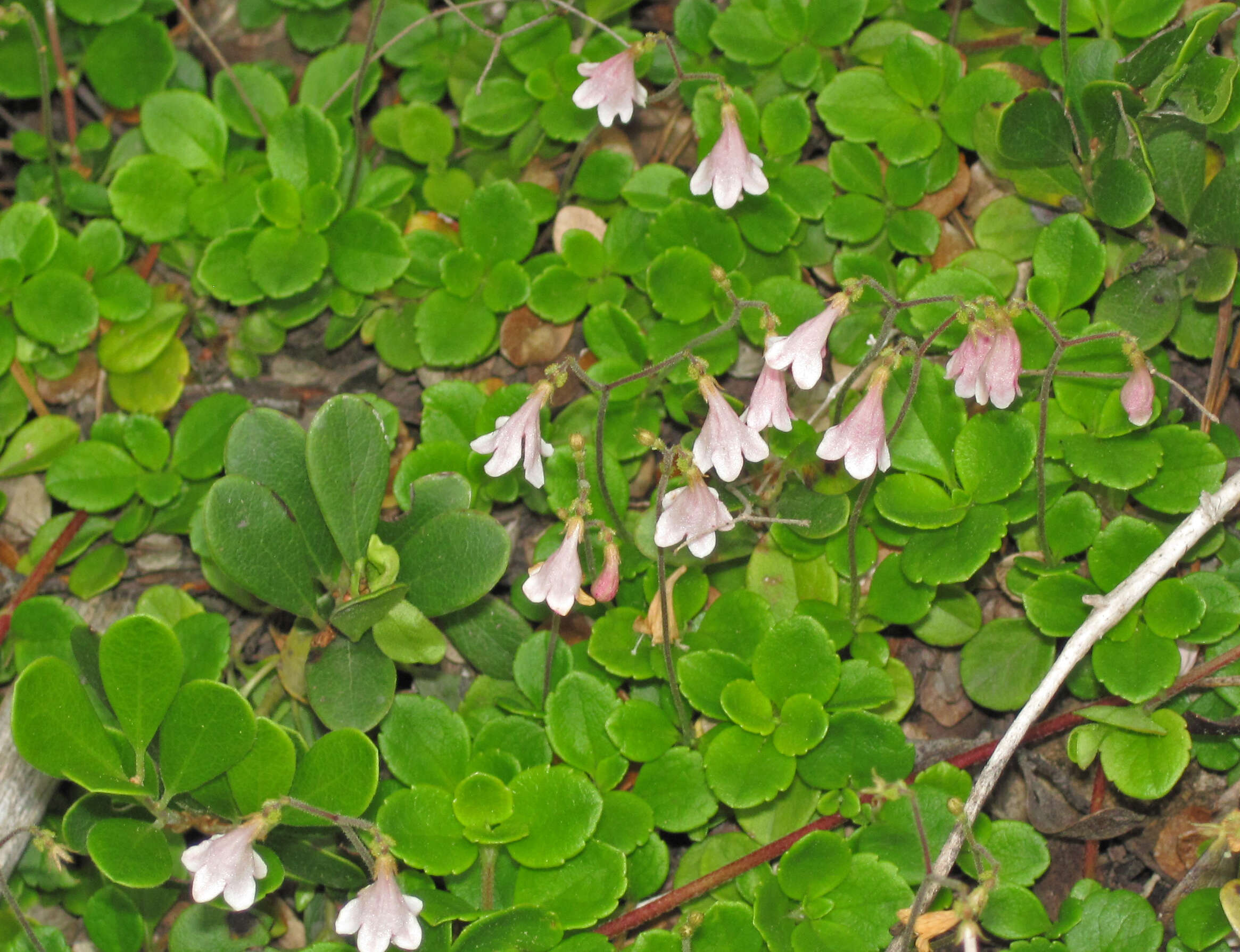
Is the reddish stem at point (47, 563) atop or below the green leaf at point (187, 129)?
below

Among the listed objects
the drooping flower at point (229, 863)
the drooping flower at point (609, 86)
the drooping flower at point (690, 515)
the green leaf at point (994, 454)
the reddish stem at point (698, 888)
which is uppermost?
the drooping flower at point (609, 86)

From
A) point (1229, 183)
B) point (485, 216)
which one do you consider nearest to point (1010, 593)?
point (1229, 183)

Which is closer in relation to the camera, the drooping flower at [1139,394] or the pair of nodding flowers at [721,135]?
the drooping flower at [1139,394]

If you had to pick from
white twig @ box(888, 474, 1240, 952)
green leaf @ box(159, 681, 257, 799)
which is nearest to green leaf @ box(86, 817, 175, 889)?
green leaf @ box(159, 681, 257, 799)

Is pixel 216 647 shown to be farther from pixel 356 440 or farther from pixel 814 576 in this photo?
pixel 814 576

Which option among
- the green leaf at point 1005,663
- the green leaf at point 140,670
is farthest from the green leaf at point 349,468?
the green leaf at point 1005,663

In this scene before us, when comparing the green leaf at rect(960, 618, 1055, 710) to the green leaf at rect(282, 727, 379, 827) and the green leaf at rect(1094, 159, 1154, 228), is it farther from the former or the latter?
the green leaf at rect(282, 727, 379, 827)

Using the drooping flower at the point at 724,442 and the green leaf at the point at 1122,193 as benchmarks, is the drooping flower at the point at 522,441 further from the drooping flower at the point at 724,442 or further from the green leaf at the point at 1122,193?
the green leaf at the point at 1122,193
